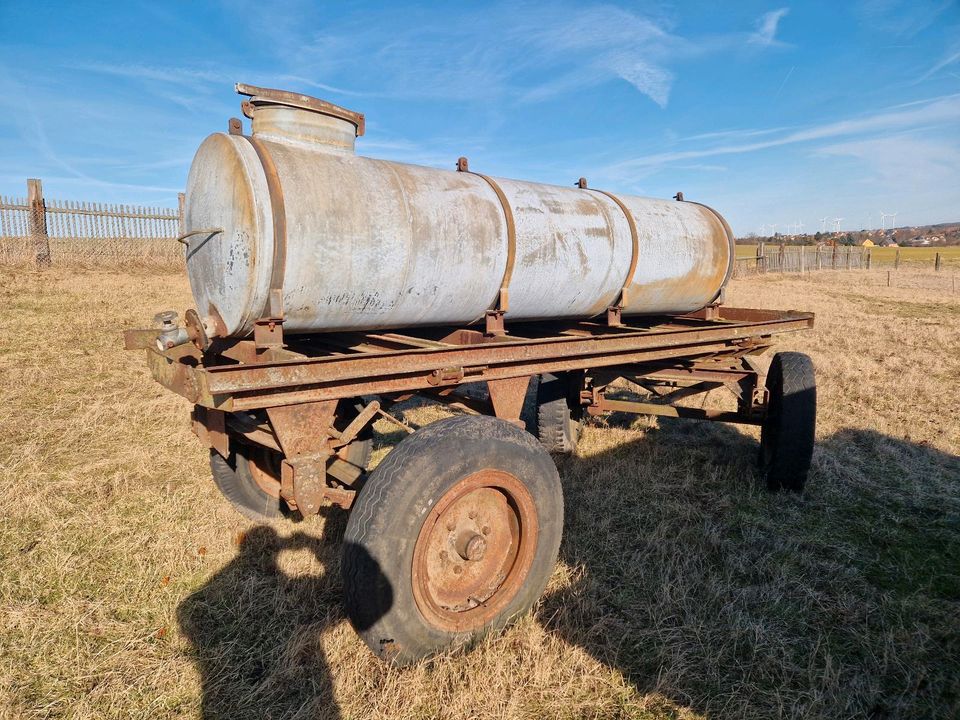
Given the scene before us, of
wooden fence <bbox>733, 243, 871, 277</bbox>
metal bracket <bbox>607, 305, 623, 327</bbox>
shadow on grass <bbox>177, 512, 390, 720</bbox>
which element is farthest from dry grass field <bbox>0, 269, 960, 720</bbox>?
wooden fence <bbox>733, 243, 871, 277</bbox>

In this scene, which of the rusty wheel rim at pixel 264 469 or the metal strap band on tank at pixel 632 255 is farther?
the rusty wheel rim at pixel 264 469

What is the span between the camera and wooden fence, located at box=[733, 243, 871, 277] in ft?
99.0

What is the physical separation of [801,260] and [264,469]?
116 feet

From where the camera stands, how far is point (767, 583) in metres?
3.37

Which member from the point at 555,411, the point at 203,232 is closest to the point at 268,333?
the point at 203,232

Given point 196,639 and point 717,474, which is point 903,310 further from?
point 196,639

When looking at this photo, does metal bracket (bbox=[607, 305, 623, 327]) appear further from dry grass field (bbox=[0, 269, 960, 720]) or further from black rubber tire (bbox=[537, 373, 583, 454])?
dry grass field (bbox=[0, 269, 960, 720])

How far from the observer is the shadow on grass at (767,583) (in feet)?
8.60

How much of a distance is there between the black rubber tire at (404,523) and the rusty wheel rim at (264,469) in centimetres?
175

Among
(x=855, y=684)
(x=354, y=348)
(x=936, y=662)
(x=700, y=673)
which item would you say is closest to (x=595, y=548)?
(x=700, y=673)

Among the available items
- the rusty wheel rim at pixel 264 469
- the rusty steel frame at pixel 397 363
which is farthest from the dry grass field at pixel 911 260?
the rusty wheel rim at pixel 264 469

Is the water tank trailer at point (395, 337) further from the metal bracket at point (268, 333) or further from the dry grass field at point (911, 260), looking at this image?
the dry grass field at point (911, 260)

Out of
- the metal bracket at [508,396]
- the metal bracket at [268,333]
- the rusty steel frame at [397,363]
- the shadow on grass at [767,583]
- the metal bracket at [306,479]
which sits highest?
the metal bracket at [268,333]

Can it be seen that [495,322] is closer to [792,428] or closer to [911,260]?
[792,428]
